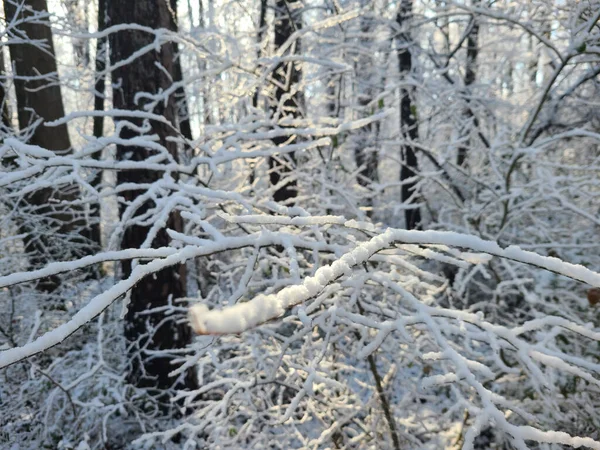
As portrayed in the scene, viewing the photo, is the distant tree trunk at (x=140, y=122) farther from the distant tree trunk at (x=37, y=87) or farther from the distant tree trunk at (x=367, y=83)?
the distant tree trunk at (x=37, y=87)

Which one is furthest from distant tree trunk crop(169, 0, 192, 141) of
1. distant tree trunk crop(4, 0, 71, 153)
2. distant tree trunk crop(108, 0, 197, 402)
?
distant tree trunk crop(4, 0, 71, 153)

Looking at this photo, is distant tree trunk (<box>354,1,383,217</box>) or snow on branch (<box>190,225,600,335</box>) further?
distant tree trunk (<box>354,1,383,217</box>)

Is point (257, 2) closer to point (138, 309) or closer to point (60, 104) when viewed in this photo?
point (60, 104)

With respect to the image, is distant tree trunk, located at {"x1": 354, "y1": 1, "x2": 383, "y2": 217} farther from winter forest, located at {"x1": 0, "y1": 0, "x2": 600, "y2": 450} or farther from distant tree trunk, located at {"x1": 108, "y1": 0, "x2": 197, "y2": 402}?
distant tree trunk, located at {"x1": 108, "y1": 0, "x2": 197, "y2": 402}

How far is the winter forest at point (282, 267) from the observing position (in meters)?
1.14

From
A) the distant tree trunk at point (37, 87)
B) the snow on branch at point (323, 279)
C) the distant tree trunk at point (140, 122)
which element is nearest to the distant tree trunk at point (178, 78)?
the distant tree trunk at point (140, 122)

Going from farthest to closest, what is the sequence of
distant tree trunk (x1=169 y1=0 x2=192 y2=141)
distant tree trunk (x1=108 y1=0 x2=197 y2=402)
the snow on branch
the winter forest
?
distant tree trunk (x1=169 y1=0 x2=192 y2=141), distant tree trunk (x1=108 y1=0 x2=197 y2=402), the winter forest, the snow on branch

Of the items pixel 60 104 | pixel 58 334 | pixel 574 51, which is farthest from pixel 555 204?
pixel 60 104

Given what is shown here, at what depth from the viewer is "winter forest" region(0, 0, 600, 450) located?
1.14 meters

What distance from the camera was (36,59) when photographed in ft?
19.0

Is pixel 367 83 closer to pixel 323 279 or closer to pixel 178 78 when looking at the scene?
pixel 178 78

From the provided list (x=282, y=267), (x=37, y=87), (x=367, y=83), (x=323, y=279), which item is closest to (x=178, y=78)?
(x=37, y=87)

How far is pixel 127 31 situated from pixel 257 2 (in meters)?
3.89

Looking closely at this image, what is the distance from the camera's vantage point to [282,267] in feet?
9.39
